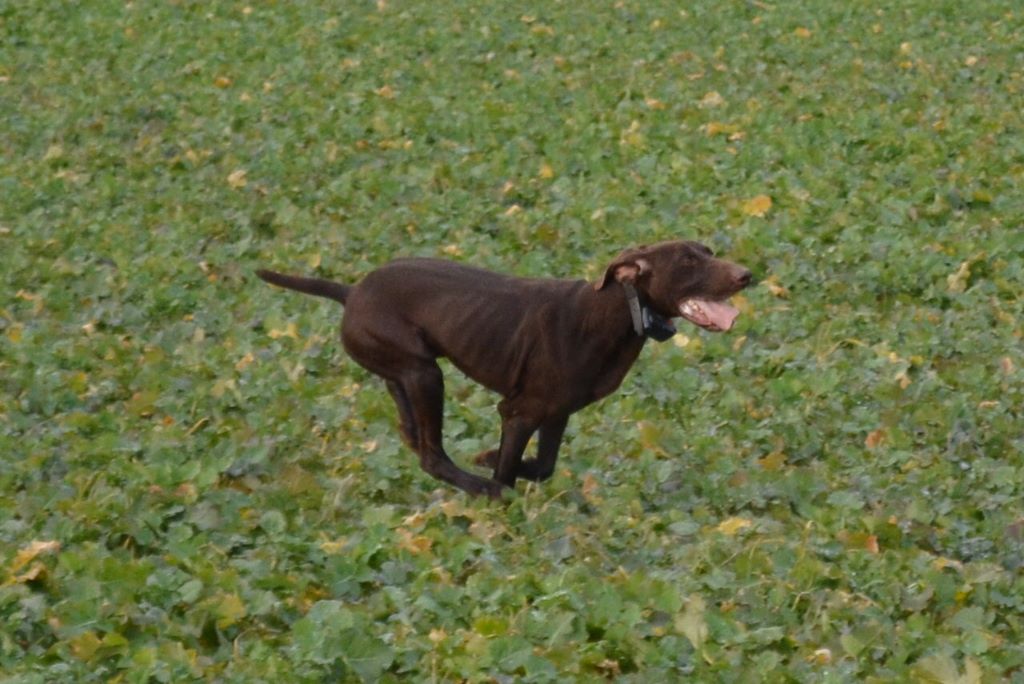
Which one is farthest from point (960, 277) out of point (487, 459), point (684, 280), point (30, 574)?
point (30, 574)

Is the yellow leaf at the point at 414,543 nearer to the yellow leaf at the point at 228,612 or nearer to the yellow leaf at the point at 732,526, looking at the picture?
the yellow leaf at the point at 228,612

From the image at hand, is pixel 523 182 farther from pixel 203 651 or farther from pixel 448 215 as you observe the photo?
pixel 203 651

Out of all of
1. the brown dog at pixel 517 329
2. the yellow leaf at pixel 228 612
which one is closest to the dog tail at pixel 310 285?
the brown dog at pixel 517 329

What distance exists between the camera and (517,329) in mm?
6609

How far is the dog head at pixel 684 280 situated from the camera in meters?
6.17

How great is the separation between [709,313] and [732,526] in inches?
34.2

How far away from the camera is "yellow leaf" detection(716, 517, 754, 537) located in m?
6.52

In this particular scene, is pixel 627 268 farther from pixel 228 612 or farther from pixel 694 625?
pixel 228 612

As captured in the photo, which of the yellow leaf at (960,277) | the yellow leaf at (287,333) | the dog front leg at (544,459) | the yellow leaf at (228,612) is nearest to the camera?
the yellow leaf at (228,612)

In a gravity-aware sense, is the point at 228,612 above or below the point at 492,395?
above

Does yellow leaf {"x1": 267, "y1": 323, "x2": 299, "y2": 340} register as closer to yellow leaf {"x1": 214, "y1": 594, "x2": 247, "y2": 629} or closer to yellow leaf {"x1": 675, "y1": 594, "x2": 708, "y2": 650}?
yellow leaf {"x1": 214, "y1": 594, "x2": 247, "y2": 629}

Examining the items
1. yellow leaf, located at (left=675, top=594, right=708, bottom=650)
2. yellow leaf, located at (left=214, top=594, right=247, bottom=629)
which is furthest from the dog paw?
yellow leaf, located at (left=214, top=594, right=247, bottom=629)

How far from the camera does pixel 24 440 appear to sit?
7.22 m

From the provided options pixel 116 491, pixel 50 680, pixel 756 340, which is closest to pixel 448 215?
pixel 756 340
